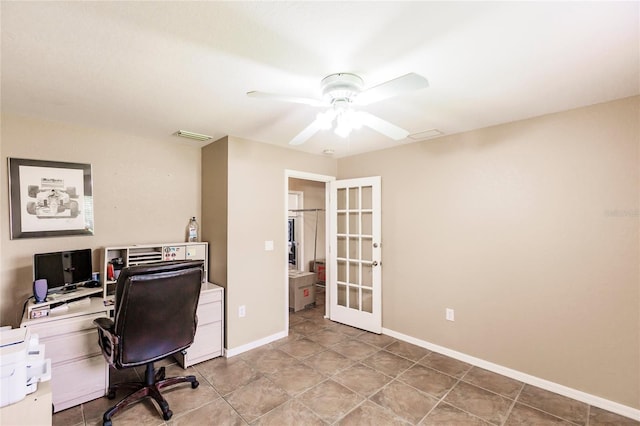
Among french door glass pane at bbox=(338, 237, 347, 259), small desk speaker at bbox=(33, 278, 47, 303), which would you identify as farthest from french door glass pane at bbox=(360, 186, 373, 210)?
small desk speaker at bbox=(33, 278, 47, 303)

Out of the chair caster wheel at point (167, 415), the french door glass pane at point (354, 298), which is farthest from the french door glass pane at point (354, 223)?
the chair caster wheel at point (167, 415)

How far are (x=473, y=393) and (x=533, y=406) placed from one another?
1.39 feet

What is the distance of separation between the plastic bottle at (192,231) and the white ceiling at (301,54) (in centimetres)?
139

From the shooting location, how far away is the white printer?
Result: 138 centimetres

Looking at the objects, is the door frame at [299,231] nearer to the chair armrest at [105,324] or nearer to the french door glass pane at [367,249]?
the french door glass pane at [367,249]

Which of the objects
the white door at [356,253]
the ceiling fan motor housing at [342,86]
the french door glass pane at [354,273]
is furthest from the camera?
the french door glass pane at [354,273]

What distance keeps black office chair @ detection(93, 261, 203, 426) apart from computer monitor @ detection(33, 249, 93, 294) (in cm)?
71

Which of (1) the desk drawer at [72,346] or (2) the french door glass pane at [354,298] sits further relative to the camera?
(2) the french door glass pane at [354,298]

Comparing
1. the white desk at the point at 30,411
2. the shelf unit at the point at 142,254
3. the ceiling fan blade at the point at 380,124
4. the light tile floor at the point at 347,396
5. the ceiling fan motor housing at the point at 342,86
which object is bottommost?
the light tile floor at the point at 347,396

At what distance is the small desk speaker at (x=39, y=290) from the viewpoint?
7.60 feet

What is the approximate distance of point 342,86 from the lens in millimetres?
1846

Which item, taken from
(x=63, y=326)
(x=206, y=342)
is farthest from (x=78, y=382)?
(x=206, y=342)

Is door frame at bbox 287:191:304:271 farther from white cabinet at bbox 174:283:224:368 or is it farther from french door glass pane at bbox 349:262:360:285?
white cabinet at bbox 174:283:224:368

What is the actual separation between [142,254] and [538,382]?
3.99 metres
